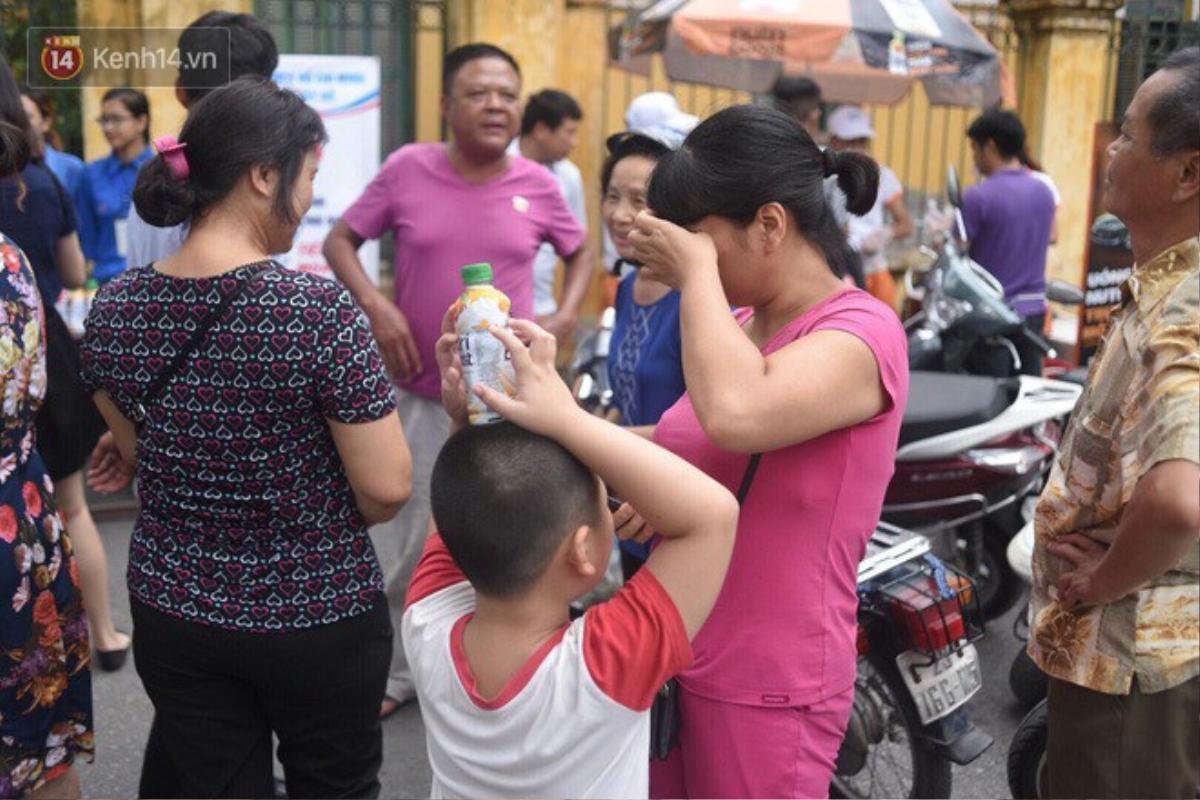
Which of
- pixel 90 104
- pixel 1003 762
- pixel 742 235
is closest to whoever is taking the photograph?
pixel 742 235

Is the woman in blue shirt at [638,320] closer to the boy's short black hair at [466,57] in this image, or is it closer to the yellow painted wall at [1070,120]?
the boy's short black hair at [466,57]

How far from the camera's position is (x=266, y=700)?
8.48 feet

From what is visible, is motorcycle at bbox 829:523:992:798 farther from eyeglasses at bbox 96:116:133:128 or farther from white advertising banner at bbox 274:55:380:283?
eyeglasses at bbox 96:116:133:128

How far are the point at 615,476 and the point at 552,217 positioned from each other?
9.05 feet

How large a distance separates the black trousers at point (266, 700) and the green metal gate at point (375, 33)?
5.12 m

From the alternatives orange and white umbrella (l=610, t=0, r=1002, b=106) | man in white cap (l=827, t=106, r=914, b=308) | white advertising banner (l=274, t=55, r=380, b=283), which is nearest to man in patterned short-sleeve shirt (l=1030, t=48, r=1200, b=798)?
white advertising banner (l=274, t=55, r=380, b=283)

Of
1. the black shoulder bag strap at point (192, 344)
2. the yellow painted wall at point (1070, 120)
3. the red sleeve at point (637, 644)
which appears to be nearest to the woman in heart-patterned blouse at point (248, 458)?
the black shoulder bag strap at point (192, 344)

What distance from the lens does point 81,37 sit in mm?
5035

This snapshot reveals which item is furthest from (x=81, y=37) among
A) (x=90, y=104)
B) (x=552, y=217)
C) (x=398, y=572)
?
(x=90, y=104)

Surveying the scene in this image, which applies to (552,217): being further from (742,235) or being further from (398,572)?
(742,235)

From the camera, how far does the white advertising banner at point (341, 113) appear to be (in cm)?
610

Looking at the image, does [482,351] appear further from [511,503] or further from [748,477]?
[748,477]

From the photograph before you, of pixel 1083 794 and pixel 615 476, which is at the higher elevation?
pixel 615 476

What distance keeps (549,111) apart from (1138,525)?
222 inches
